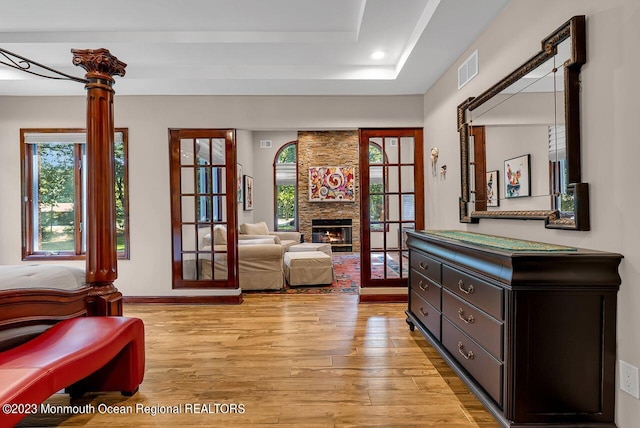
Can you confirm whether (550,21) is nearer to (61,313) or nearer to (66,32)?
(61,313)

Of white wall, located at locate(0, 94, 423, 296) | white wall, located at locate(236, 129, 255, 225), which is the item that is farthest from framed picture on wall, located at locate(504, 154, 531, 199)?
white wall, located at locate(236, 129, 255, 225)

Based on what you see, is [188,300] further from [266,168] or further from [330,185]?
[330,185]

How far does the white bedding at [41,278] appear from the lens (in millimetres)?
1956

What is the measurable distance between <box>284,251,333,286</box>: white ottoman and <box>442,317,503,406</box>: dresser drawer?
291 cm

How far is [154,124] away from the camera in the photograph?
4336 mm

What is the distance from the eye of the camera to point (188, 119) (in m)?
4.36

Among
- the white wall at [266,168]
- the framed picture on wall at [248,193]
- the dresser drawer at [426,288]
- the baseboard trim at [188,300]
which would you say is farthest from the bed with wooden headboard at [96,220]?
the white wall at [266,168]

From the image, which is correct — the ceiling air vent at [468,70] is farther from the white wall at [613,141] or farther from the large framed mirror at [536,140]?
the white wall at [613,141]

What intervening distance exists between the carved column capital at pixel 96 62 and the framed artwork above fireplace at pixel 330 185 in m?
6.65

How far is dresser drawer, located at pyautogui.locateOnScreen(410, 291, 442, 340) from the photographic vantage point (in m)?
2.55

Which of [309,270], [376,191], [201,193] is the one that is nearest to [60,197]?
[201,193]

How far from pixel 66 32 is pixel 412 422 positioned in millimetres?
4261

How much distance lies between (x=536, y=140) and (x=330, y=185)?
6.92 m

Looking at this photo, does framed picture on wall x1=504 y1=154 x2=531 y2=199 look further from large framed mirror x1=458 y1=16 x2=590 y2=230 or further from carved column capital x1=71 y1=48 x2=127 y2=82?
carved column capital x1=71 y1=48 x2=127 y2=82
